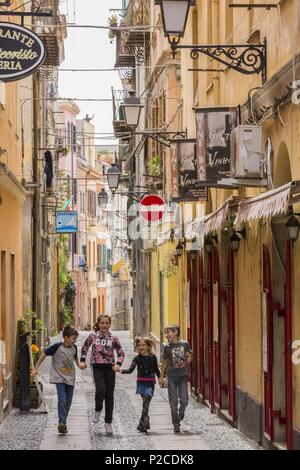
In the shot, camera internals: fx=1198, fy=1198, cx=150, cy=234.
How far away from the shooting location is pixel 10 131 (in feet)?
71.3

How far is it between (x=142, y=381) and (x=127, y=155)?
32169 mm

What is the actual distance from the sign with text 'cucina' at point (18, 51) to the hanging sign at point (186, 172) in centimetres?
725

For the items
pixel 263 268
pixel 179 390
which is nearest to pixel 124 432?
pixel 179 390

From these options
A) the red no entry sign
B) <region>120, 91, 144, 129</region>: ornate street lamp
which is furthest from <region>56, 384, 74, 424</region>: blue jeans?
the red no entry sign

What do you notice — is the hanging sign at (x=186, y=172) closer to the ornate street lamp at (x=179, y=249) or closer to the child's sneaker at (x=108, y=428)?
the ornate street lamp at (x=179, y=249)

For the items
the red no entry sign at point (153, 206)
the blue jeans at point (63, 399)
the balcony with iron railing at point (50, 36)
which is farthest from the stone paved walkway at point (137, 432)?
the balcony with iron railing at point (50, 36)

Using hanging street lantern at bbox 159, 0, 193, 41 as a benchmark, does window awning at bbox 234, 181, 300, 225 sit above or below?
below

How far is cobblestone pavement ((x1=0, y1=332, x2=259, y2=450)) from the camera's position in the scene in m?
15.1

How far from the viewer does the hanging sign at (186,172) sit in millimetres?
21172

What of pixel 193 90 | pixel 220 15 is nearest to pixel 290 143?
pixel 220 15

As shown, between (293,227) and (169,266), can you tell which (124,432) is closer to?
(293,227)

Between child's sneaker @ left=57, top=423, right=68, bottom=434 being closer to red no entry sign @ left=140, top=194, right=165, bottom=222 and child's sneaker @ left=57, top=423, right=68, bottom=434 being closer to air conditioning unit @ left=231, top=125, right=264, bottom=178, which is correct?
air conditioning unit @ left=231, top=125, right=264, bottom=178

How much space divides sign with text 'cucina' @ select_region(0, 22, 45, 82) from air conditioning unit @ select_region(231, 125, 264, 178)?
2.55 metres
